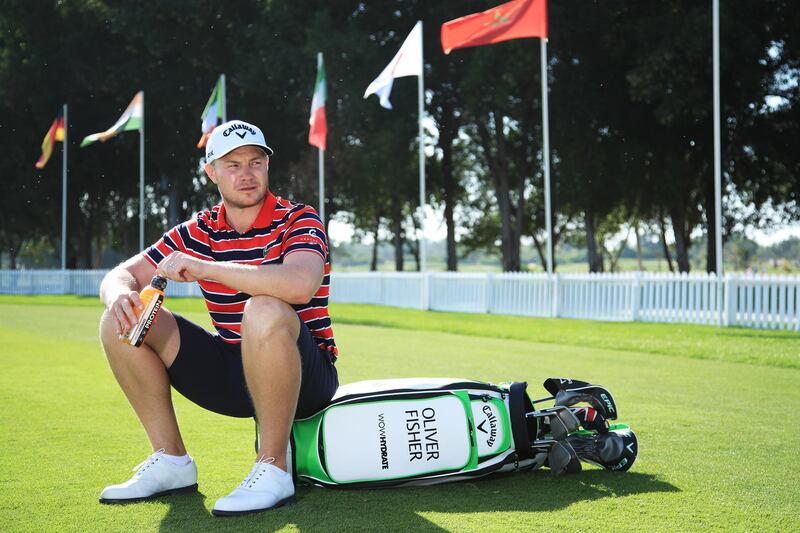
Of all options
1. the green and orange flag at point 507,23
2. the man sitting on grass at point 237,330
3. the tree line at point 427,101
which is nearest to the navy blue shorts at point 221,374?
the man sitting on grass at point 237,330

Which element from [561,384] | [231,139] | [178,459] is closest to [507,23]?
[561,384]

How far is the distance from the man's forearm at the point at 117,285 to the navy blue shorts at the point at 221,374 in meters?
0.26

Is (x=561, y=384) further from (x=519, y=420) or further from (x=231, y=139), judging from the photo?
(x=231, y=139)

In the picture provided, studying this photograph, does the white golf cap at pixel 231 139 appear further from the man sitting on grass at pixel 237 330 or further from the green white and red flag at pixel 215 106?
the green white and red flag at pixel 215 106

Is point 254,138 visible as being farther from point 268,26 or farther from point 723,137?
point 268,26

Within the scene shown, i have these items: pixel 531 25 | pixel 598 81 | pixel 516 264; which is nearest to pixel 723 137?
pixel 598 81

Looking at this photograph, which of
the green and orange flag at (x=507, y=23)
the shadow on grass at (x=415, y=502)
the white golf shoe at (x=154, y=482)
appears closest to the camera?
the shadow on grass at (x=415, y=502)

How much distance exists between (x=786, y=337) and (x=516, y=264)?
26.4 meters

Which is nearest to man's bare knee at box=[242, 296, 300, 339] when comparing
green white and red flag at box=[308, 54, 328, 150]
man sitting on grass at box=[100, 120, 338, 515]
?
man sitting on grass at box=[100, 120, 338, 515]

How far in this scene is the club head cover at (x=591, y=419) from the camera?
455cm

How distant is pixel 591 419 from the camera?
455 centimetres

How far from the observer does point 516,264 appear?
1594 inches

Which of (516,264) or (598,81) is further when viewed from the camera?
(516,264)

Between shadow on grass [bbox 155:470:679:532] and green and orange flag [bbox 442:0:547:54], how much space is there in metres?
15.7
